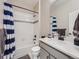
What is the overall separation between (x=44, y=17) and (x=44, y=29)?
0.43 meters

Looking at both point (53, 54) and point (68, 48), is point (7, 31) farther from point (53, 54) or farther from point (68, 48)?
point (68, 48)

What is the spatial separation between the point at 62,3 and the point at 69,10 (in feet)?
1.07

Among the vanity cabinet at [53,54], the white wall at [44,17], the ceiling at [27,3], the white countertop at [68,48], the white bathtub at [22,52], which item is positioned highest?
the ceiling at [27,3]

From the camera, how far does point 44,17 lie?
8.87ft

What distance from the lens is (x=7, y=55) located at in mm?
2172

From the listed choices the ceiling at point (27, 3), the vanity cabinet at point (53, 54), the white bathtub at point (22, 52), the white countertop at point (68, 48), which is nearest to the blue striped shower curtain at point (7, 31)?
the white bathtub at point (22, 52)

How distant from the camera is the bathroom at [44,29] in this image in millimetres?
1304

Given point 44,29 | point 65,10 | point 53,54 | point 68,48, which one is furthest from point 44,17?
point 68,48

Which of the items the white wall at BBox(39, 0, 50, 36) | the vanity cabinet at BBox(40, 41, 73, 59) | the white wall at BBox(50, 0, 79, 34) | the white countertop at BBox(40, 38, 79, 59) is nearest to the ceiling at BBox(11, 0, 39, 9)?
the white wall at BBox(39, 0, 50, 36)

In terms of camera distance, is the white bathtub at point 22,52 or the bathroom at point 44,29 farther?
the white bathtub at point 22,52

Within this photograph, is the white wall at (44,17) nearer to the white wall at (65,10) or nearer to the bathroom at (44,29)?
the bathroom at (44,29)

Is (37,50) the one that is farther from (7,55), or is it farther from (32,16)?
(32,16)

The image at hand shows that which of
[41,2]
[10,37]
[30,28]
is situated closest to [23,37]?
[30,28]

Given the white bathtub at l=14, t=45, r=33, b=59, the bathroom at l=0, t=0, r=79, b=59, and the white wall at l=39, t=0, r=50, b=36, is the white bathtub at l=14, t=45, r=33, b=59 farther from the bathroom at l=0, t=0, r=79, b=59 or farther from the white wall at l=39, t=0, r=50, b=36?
the white wall at l=39, t=0, r=50, b=36
